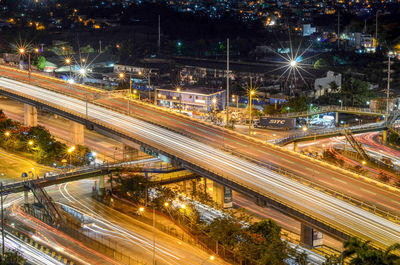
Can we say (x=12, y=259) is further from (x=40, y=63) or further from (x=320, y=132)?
(x=40, y=63)

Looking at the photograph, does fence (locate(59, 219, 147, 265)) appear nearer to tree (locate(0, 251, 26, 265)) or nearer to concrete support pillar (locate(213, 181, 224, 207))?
tree (locate(0, 251, 26, 265))

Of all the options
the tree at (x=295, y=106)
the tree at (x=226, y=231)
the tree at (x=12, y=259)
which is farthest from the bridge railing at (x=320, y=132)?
the tree at (x=12, y=259)

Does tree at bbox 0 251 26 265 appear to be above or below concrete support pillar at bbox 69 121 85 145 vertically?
below

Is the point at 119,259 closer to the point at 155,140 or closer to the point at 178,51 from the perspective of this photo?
the point at 155,140

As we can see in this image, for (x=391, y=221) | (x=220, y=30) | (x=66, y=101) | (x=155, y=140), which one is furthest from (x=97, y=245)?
(x=220, y=30)

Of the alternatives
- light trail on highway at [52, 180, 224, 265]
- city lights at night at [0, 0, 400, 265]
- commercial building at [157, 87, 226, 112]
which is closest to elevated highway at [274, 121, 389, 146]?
city lights at night at [0, 0, 400, 265]
